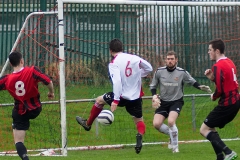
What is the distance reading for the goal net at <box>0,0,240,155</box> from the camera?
42.3 ft

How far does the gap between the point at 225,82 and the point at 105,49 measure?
4.84 metres

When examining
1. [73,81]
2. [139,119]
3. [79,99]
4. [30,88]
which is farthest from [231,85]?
[79,99]

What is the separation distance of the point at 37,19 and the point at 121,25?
1877mm

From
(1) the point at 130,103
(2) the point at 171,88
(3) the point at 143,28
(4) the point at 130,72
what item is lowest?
(1) the point at 130,103

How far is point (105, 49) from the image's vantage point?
14.0 m

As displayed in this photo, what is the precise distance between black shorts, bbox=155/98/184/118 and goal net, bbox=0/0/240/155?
1784mm

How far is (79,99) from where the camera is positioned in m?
14.1

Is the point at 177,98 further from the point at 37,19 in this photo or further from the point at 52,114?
the point at 37,19

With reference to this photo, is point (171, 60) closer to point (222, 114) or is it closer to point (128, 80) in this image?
point (128, 80)

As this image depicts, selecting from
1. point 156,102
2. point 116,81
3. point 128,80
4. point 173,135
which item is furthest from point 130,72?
point 173,135

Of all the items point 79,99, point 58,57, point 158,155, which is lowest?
point 158,155

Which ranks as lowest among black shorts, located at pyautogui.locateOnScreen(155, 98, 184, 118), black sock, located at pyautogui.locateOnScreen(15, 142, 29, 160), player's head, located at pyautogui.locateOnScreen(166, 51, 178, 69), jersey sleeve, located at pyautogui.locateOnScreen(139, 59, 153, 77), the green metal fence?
black sock, located at pyautogui.locateOnScreen(15, 142, 29, 160)

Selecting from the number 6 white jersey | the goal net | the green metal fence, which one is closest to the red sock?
the number 6 white jersey

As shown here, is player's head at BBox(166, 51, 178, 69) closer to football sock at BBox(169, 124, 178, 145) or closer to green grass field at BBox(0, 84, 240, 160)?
football sock at BBox(169, 124, 178, 145)
